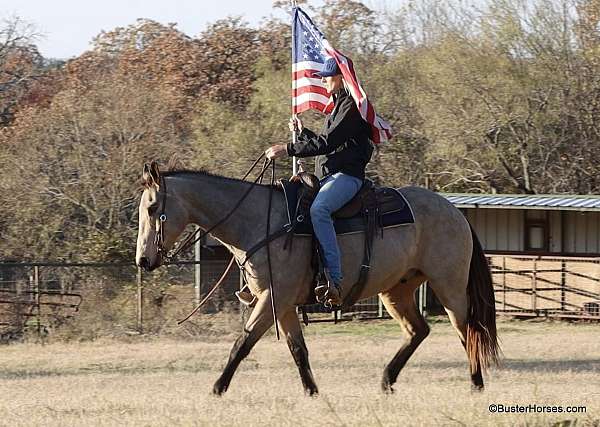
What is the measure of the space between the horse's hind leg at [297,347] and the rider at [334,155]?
423 mm

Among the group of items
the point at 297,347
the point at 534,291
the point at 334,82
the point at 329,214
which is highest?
the point at 334,82

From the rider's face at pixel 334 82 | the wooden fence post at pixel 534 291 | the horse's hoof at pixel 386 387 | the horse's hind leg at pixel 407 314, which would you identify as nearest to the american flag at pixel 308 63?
the rider's face at pixel 334 82

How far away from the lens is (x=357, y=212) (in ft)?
35.1

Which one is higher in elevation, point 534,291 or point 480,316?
point 480,316

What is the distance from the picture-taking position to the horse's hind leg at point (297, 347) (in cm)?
1051

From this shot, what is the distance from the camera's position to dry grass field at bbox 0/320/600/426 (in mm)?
8781

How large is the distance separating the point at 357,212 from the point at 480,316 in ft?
5.58

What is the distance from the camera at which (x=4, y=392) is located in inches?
468

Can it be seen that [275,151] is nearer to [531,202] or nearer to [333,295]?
[333,295]

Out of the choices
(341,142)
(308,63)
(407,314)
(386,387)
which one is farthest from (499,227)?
(341,142)

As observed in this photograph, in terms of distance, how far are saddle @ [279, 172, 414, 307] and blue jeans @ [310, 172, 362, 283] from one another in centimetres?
12

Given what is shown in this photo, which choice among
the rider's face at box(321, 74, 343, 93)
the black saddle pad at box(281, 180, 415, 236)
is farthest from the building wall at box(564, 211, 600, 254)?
the rider's face at box(321, 74, 343, 93)

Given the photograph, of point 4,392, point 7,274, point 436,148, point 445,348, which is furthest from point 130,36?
point 4,392

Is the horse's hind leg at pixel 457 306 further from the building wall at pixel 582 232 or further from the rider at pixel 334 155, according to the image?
the building wall at pixel 582 232
